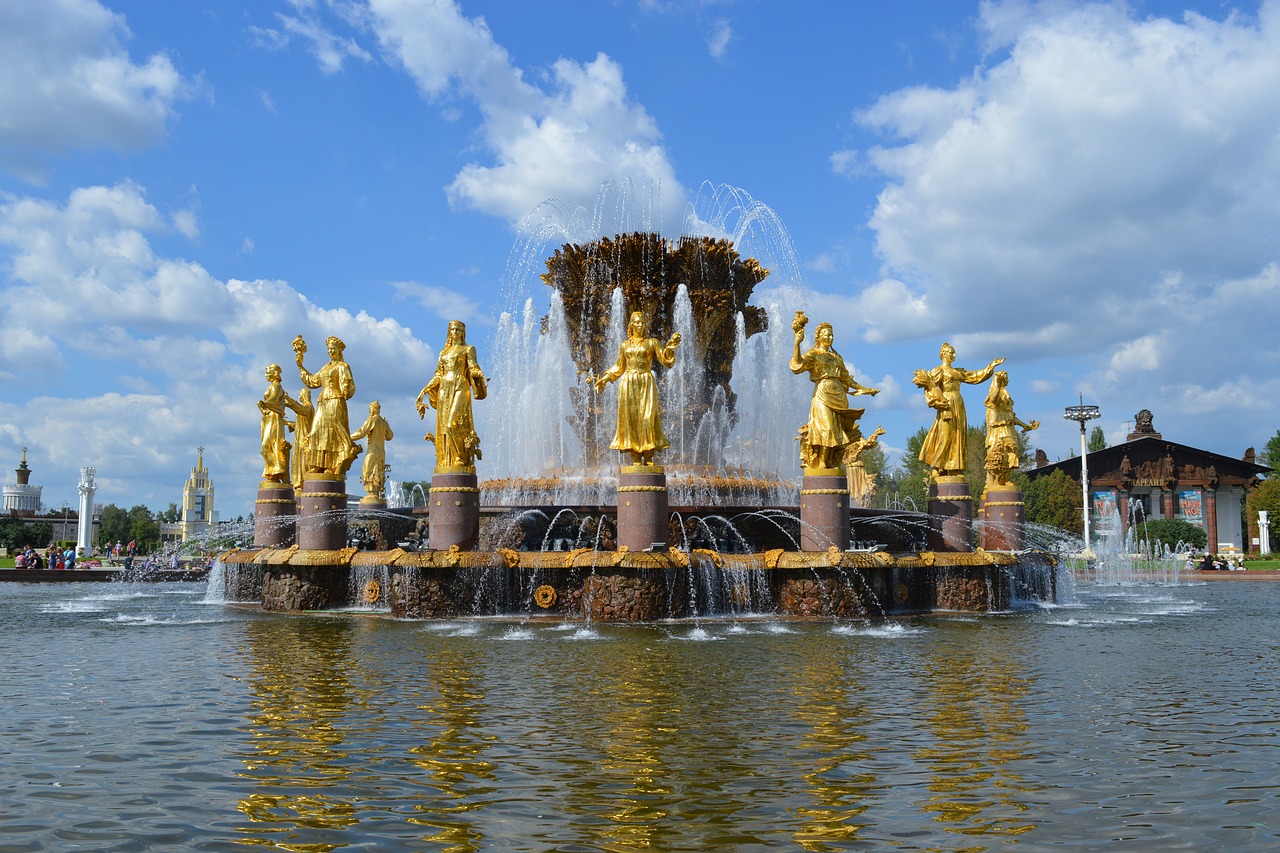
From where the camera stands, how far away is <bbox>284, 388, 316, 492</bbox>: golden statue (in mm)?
24197

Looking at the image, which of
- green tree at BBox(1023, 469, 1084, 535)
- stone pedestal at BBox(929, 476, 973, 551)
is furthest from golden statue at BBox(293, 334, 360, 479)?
green tree at BBox(1023, 469, 1084, 535)

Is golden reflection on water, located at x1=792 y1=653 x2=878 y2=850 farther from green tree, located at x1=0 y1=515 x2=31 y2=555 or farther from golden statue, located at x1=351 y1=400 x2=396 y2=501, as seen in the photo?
green tree, located at x1=0 y1=515 x2=31 y2=555

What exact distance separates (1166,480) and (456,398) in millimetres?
73837

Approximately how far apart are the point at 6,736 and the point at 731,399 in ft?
65.4

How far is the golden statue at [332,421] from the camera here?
830 inches

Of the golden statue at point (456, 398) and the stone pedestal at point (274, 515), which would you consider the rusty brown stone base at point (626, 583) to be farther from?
the stone pedestal at point (274, 515)

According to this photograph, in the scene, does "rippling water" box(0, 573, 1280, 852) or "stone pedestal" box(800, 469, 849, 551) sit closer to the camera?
"rippling water" box(0, 573, 1280, 852)

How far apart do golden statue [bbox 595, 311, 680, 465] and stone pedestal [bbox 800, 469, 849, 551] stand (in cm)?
281

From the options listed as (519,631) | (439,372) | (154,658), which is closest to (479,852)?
(154,658)

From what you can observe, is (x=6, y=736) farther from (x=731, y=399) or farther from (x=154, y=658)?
(x=731, y=399)

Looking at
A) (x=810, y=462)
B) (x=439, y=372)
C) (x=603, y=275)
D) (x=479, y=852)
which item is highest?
(x=603, y=275)

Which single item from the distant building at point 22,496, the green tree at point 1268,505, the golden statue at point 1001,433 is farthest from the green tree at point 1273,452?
the distant building at point 22,496

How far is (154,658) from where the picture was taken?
1268 centimetres

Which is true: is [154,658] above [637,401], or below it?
below
